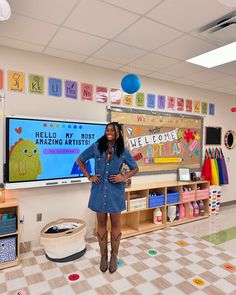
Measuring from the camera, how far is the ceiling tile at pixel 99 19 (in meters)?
1.96

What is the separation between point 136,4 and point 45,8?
77cm

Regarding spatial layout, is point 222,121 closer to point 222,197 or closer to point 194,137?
point 194,137

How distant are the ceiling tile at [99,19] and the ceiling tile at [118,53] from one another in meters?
0.31

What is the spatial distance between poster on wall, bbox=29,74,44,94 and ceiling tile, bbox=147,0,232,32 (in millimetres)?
1628

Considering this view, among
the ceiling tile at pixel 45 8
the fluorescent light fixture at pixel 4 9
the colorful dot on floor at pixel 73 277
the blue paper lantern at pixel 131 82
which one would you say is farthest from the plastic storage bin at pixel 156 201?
the fluorescent light fixture at pixel 4 9

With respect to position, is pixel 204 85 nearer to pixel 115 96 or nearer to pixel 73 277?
pixel 115 96

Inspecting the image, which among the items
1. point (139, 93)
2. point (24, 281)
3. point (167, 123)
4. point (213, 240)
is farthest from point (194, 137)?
point (24, 281)

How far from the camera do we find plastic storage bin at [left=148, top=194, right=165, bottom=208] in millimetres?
3699

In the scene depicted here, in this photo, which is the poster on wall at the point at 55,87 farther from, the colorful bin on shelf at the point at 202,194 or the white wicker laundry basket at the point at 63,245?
the colorful bin on shelf at the point at 202,194

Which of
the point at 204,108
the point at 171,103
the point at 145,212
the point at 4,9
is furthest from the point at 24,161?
the point at 204,108

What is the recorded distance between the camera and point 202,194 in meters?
4.37

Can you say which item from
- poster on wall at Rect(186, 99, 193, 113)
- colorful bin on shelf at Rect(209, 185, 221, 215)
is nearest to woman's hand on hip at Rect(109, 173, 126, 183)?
poster on wall at Rect(186, 99, 193, 113)

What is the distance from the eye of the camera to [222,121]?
5.11 meters

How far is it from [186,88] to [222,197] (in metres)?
2.54
